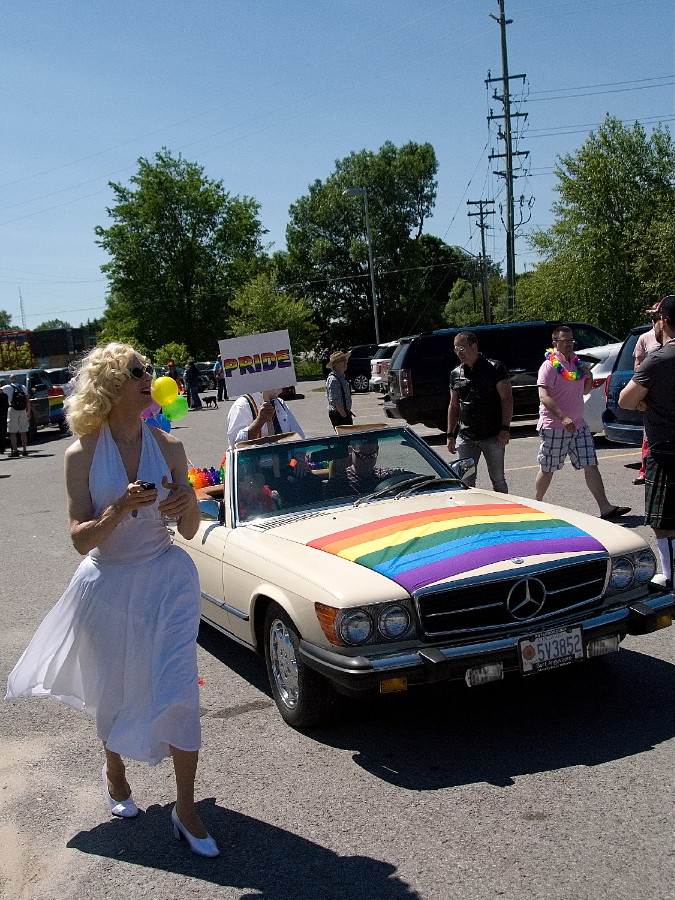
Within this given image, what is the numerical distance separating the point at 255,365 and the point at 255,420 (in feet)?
2.87

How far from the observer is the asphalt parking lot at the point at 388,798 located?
10.5 ft

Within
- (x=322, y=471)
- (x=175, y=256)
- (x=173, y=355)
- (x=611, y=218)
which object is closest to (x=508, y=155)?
(x=611, y=218)

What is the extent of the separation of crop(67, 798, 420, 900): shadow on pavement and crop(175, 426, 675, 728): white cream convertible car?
0.75 meters

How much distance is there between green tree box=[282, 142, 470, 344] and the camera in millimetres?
62812

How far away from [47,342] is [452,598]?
4184 inches

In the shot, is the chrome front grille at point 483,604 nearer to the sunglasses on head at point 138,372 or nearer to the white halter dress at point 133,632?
the white halter dress at point 133,632

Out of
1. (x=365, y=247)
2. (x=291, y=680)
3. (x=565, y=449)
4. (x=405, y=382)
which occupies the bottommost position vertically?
(x=291, y=680)

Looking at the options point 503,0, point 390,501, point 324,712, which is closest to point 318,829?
point 324,712

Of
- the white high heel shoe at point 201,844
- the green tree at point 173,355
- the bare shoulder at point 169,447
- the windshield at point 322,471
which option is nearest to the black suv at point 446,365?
the windshield at point 322,471

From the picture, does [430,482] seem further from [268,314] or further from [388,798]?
[268,314]

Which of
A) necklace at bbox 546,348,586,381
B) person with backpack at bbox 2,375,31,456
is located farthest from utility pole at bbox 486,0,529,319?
necklace at bbox 546,348,586,381

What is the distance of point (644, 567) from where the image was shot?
183 inches

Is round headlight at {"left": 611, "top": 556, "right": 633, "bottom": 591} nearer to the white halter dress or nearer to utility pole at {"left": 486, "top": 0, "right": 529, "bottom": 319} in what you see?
the white halter dress

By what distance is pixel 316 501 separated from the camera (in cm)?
560
